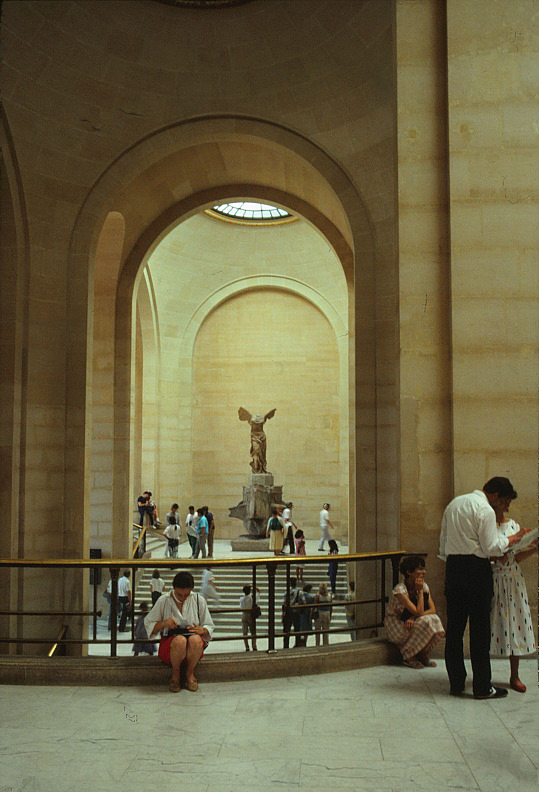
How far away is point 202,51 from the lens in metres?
11.7

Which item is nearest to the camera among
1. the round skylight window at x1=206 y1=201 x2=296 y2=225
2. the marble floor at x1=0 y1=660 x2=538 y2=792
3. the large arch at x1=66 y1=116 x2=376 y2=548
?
the marble floor at x1=0 y1=660 x2=538 y2=792

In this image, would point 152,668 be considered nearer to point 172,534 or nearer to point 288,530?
point 172,534

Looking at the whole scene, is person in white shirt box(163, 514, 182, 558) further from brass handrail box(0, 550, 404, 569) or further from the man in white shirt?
the man in white shirt

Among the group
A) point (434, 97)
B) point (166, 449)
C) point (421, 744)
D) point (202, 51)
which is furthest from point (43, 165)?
point (166, 449)

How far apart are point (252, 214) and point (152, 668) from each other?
19.0 meters

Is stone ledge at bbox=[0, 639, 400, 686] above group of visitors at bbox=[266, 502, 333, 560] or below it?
above

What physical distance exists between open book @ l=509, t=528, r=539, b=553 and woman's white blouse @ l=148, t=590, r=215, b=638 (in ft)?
6.85

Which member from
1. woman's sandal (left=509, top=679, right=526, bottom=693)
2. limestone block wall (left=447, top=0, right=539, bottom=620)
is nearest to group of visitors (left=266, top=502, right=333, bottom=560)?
limestone block wall (left=447, top=0, right=539, bottom=620)

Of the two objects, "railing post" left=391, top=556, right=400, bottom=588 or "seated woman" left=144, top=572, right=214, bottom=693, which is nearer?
"seated woman" left=144, top=572, right=214, bottom=693

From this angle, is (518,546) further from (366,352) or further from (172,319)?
(172,319)

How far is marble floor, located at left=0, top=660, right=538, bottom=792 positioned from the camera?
10.9 feet

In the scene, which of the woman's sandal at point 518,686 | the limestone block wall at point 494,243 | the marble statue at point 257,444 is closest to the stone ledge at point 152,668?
the woman's sandal at point 518,686

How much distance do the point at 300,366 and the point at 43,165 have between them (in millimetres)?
13007

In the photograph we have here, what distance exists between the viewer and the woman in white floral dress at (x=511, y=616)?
4543mm
